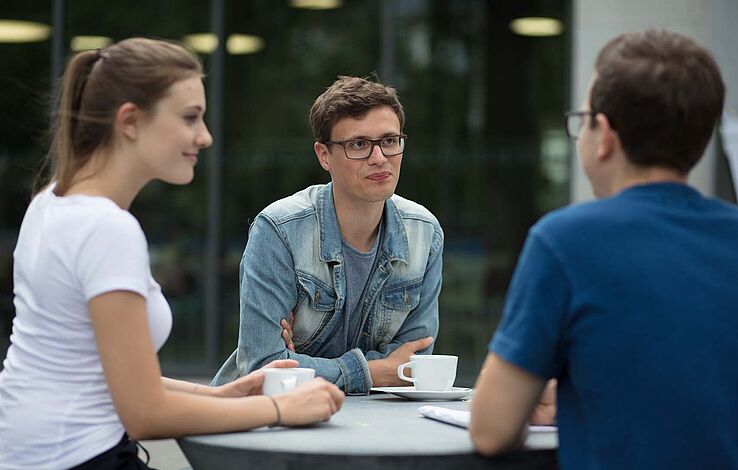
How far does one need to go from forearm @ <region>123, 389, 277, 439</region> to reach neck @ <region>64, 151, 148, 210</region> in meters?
0.42

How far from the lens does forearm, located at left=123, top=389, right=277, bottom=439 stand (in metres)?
2.22

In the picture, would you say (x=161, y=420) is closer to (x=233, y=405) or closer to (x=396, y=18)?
(x=233, y=405)

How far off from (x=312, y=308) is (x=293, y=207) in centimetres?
31

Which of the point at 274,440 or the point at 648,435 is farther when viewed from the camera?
the point at 274,440

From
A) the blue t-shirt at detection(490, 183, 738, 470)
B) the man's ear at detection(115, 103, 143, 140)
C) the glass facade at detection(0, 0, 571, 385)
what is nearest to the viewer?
the blue t-shirt at detection(490, 183, 738, 470)

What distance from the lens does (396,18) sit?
332 inches

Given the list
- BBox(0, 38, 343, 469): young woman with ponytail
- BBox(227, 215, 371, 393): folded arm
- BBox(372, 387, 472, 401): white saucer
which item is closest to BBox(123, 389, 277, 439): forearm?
BBox(0, 38, 343, 469): young woman with ponytail

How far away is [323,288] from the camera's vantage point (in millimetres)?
3277

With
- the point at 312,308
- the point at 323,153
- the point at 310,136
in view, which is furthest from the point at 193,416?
the point at 310,136

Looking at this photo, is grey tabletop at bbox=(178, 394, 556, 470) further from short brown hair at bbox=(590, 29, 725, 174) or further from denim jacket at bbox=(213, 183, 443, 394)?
denim jacket at bbox=(213, 183, 443, 394)

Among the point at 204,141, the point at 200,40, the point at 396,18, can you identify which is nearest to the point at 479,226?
the point at 396,18

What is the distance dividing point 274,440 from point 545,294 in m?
0.61

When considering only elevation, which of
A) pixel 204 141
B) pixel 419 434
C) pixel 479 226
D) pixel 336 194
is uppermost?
pixel 204 141

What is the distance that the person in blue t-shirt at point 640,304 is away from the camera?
6.44ft
